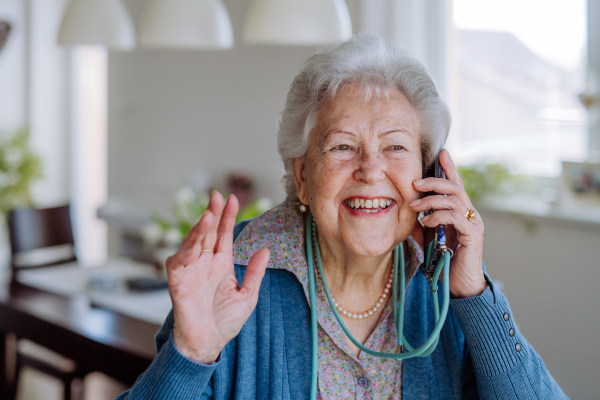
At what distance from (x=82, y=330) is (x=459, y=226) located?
4.78 feet

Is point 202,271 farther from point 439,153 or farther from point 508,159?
point 508,159

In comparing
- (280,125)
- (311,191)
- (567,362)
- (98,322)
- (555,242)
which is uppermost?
(280,125)

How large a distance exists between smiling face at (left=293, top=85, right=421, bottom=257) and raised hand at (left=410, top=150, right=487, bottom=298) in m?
0.05

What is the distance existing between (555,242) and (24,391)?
9.47 feet

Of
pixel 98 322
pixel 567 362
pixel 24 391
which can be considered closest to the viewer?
pixel 98 322

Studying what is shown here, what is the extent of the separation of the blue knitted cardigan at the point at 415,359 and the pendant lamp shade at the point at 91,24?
1.68m

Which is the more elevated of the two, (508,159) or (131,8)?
(131,8)

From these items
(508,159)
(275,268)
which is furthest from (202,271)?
(508,159)

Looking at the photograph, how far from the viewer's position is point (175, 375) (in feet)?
3.33

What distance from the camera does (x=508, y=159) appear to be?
3.34m

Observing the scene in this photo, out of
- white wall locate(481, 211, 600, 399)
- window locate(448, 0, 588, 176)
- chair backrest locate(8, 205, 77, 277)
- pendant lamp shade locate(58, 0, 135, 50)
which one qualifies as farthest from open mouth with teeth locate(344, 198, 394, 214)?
chair backrest locate(8, 205, 77, 277)

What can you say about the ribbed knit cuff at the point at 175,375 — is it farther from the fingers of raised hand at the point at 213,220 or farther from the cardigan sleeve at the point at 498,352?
the cardigan sleeve at the point at 498,352

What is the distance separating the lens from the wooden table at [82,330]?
1943 mm

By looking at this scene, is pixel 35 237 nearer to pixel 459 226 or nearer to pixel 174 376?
pixel 174 376
